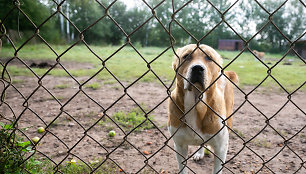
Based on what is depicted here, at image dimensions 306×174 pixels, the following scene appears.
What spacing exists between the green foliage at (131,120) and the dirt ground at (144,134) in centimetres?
13

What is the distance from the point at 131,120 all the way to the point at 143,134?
541mm

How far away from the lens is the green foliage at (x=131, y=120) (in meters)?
4.00

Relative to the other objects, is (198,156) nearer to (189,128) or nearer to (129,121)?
(189,128)

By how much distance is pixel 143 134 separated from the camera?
3752mm

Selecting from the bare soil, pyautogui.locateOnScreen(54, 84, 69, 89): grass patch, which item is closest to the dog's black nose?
the bare soil

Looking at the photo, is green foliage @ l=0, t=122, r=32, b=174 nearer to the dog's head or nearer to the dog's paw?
the dog's head

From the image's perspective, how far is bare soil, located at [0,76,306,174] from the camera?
2.73 meters

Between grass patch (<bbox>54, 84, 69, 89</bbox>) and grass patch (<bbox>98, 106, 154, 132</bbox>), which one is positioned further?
grass patch (<bbox>54, 84, 69, 89</bbox>)

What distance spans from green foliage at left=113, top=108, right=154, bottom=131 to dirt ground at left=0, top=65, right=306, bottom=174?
0.43 feet

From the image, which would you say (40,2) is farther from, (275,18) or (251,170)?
(275,18)

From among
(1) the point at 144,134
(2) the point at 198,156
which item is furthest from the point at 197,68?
(1) the point at 144,134

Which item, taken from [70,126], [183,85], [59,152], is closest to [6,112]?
[70,126]

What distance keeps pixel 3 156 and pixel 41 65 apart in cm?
883

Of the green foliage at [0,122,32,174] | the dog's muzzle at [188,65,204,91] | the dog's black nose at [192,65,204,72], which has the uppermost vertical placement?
the dog's black nose at [192,65,204,72]
